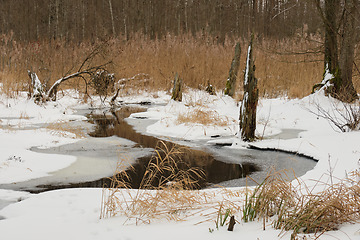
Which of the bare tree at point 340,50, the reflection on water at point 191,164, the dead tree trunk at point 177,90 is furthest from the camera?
the dead tree trunk at point 177,90

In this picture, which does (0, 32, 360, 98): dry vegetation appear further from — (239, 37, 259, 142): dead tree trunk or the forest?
(239, 37, 259, 142): dead tree trunk

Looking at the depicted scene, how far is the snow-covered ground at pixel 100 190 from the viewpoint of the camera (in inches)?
82.0

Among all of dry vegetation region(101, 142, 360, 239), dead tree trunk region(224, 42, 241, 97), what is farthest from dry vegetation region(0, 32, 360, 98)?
dry vegetation region(101, 142, 360, 239)

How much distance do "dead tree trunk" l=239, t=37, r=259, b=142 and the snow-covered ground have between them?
0.21 meters

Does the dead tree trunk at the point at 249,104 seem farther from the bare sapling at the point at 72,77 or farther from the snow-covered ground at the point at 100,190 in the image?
the bare sapling at the point at 72,77

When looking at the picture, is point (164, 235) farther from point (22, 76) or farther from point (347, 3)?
point (22, 76)

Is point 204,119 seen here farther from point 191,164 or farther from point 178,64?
point 178,64

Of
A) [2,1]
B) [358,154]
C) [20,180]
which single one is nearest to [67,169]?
[20,180]

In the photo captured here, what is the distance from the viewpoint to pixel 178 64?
11188 millimetres

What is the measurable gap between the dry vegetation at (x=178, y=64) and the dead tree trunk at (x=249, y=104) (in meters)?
4.23

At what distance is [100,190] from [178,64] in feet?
27.8

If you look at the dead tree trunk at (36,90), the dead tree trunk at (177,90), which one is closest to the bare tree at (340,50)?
the dead tree trunk at (177,90)

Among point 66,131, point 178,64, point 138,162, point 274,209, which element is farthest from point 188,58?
point 274,209

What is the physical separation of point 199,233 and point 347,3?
6.28 m
